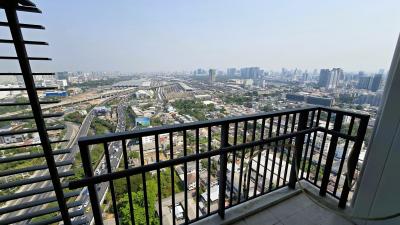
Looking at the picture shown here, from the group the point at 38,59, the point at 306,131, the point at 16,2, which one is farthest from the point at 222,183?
the point at 16,2

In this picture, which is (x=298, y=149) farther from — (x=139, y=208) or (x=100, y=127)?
(x=100, y=127)

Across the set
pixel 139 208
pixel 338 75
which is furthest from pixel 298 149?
pixel 338 75

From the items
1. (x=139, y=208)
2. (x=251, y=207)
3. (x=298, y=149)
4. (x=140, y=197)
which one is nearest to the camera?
(x=251, y=207)

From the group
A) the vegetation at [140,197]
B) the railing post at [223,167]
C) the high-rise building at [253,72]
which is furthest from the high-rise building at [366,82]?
the high-rise building at [253,72]

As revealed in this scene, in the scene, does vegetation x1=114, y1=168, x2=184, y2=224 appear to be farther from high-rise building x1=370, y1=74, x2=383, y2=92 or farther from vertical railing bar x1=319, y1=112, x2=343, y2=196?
high-rise building x1=370, y1=74, x2=383, y2=92

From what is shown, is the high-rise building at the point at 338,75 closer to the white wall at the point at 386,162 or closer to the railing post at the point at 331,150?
the railing post at the point at 331,150
